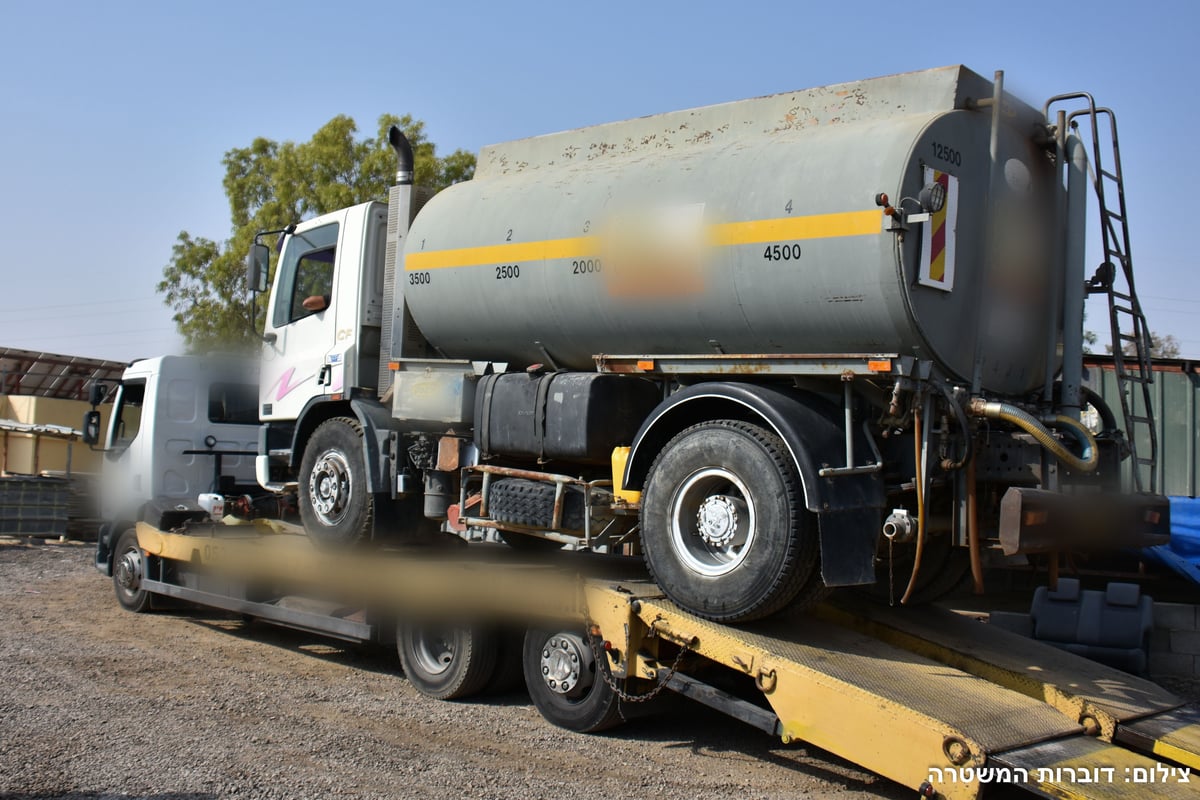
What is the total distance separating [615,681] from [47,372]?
27.3 metres

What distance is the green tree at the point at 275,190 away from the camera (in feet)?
74.1

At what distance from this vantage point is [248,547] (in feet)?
29.3

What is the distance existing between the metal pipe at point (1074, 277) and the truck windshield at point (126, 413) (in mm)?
8852

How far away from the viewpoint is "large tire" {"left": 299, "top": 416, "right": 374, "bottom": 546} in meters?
8.12

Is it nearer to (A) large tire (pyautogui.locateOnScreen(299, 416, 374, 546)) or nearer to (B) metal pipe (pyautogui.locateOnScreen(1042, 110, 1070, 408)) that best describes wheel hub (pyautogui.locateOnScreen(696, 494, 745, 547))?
(B) metal pipe (pyautogui.locateOnScreen(1042, 110, 1070, 408))

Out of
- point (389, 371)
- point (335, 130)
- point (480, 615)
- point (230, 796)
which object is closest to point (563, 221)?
point (389, 371)

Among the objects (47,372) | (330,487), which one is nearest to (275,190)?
(47,372)

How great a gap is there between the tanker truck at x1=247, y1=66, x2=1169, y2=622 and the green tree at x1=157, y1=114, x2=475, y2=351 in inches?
578

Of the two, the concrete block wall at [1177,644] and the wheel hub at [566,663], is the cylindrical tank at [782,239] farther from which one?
the concrete block wall at [1177,644]

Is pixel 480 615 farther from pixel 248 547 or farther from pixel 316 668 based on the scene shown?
pixel 248 547

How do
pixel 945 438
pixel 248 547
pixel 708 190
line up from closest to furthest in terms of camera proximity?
1. pixel 945 438
2. pixel 708 190
3. pixel 248 547

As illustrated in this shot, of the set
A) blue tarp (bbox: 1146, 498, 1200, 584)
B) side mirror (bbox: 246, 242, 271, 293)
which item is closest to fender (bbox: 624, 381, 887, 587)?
side mirror (bbox: 246, 242, 271, 293)

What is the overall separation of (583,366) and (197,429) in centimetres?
557

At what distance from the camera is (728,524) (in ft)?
19.3
